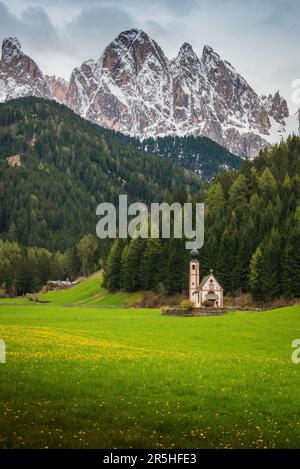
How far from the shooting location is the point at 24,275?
160m

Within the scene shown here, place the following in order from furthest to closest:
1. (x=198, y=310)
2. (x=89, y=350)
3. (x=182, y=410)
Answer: (x=198, y=310) < (x=89, y=350) < (x=182, y=410)

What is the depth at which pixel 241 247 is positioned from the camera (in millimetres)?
107625

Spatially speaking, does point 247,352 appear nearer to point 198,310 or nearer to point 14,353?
point 14,353

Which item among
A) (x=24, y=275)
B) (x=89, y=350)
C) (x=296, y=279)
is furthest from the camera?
(x=24, y=275)

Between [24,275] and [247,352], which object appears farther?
[24,275]

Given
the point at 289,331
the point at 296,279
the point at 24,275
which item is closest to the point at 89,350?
the point at 289,331

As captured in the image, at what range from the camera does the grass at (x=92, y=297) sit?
118 meters

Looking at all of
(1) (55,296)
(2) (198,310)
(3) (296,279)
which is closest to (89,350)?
(2) (198,310)

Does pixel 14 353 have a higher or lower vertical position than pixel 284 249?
lower

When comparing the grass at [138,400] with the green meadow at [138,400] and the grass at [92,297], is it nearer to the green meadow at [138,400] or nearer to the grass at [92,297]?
the green meadow at [138,400]

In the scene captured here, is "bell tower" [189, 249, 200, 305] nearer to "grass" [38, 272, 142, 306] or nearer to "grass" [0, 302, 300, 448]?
"grass" [38, 272, 142, 306]

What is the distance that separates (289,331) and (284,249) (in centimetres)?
4622

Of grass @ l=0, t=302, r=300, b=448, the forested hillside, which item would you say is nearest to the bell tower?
the forested hillside

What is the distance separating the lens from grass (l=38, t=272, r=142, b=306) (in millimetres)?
117938
